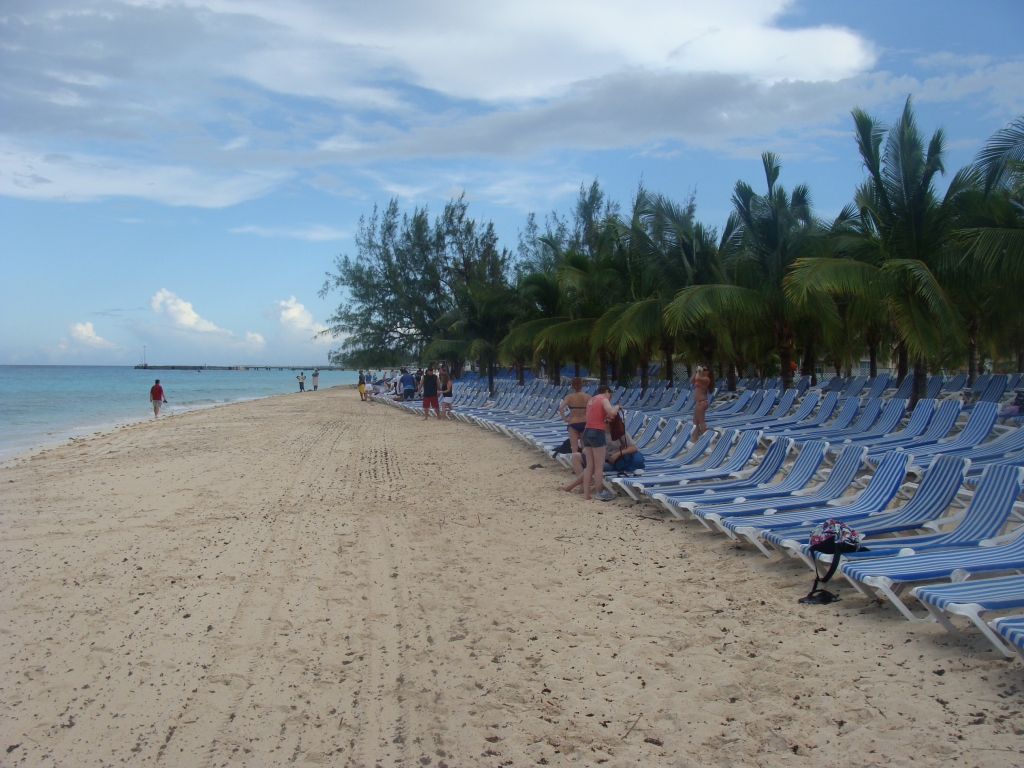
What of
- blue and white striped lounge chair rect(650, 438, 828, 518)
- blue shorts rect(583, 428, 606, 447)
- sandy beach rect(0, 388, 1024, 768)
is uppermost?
blue shorts rect(583, 428, 606, 447)

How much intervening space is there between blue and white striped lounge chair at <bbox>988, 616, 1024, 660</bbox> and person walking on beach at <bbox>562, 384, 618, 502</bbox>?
4.39 meters

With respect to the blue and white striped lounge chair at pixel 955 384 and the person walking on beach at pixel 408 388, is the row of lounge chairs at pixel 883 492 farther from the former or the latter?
the person walking on beach at pixel 408 388

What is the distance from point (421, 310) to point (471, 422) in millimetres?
11986

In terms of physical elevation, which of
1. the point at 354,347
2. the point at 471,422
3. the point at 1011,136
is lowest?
the point at 471,422

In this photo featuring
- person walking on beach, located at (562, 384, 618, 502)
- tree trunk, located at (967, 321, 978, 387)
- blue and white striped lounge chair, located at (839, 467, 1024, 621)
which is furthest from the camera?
tree trunk, located at (967, 321, 978, 387)

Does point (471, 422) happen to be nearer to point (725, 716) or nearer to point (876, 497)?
point (876, 497)

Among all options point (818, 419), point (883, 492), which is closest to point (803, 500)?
point (883, 492)

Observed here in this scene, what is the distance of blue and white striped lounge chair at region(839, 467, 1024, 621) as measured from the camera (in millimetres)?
3643

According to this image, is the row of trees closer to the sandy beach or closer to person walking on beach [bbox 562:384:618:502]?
person walking on beach [bbox 562:384:618:502]

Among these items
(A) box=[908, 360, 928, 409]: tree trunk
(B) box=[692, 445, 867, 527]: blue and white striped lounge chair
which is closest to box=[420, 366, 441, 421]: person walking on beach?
(A) box=[908, 360, 928, 409]: tree trunk

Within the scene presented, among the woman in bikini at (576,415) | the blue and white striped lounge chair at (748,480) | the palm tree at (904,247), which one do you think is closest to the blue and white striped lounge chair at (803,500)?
the blue and white striped lounge chair at (748,480)

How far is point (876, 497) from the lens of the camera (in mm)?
5336

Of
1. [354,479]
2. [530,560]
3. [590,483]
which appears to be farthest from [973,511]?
[354,479]

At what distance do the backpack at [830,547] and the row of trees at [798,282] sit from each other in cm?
544
